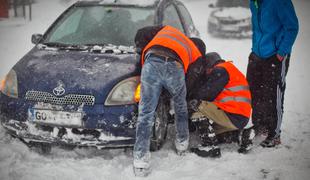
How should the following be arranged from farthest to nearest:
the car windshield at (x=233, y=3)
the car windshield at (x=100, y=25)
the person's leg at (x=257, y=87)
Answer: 1. the car windshield at (x=233, y=3)
2. the car windshield at (x=100, y=25)
3. the person's leg at (x=257, y=87)

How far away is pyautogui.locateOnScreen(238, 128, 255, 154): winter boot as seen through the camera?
3.82m

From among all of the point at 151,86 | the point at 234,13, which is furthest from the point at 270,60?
the point at 234,13

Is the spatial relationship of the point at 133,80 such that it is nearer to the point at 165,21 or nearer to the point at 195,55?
the point at 195,55

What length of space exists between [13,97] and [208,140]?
206 centimetres

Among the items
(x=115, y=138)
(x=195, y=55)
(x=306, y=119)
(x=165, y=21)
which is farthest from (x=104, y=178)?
(x=306, y=119)

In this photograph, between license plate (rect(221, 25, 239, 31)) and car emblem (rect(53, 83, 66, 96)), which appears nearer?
car emblem (rect(53, 83, 66, 96))

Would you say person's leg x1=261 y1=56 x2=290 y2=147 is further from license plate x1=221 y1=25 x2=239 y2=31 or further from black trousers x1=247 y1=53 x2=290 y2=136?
license plate x1=221 y1=25 x2=239 y2=31

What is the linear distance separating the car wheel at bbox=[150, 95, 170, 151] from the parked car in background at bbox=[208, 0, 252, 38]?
28.7 ft

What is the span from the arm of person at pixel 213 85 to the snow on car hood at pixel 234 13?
8.71 metres

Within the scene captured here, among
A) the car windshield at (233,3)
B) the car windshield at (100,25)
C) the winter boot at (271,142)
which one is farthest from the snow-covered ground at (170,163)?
the car windshield at (233,3)

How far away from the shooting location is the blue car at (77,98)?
327 cm

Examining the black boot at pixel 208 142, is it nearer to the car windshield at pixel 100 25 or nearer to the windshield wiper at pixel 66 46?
the car windshield at pixel 100 25

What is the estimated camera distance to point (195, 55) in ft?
11.4

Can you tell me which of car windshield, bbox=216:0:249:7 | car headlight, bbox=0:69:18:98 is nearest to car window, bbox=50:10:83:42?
car headlight, bbox=0:69:18:98
